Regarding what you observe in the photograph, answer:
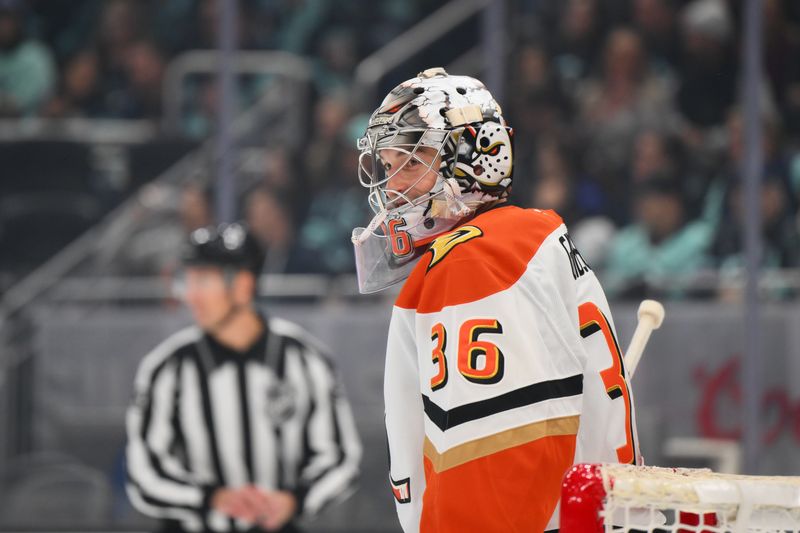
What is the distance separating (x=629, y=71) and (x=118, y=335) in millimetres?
2156

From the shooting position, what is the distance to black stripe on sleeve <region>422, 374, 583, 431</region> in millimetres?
1583

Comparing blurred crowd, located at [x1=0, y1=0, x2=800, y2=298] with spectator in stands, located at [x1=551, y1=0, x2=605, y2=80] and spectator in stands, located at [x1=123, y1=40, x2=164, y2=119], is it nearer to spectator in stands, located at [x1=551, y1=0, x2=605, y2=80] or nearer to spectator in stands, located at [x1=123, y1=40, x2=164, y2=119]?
spectator in stands, located at [x1=551, y1=0, x2=605, y2=80]

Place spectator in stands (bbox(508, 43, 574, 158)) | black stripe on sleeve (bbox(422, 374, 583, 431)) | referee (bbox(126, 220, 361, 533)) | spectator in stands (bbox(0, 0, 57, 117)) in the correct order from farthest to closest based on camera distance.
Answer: spectator in stands (bbox(0, 0, 57, 117))
spectator in stands (bbox(508, 43, 574, 158))
referee (bbox(126, 220, 361, 533))
black stripe on sleeve (bbox(422, 374, 583, 431))

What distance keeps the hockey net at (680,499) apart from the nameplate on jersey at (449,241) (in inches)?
12.6

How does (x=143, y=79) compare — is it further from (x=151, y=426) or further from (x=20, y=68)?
(x=151, y=426)

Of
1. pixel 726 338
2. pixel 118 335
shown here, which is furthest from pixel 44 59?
pixel 726 338

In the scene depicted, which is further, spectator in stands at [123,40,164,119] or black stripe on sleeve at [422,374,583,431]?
spectator in stands at [123,40,164,119]

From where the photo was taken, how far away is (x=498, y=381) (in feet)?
5.20

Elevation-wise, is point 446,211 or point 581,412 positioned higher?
point 446,211

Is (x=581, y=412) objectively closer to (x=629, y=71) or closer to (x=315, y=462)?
(x=315, y=462)

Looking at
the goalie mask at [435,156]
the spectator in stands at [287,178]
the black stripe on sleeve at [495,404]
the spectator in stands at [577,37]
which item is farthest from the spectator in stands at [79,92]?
the black stripe on sleeve at [495,404]

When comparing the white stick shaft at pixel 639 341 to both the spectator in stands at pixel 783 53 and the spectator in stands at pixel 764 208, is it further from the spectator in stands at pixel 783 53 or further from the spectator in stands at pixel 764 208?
the spectator in stands at pixel 783 53

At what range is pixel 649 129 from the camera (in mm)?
4777

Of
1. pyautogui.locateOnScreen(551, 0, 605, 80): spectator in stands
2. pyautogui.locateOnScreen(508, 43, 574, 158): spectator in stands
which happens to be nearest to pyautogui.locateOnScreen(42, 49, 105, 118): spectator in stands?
pyautogui.locateOnScreen(508, 43, 574, 158): spectator in stands
